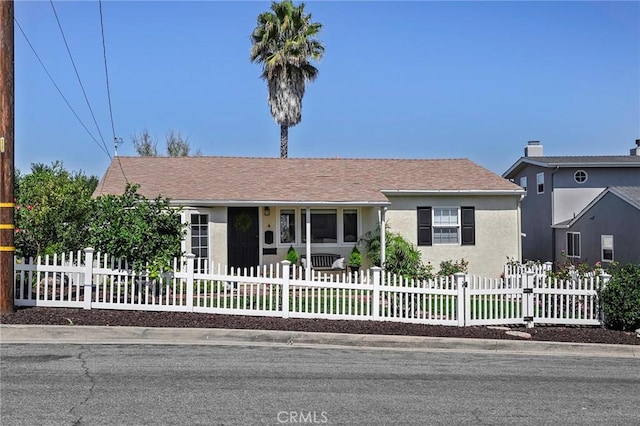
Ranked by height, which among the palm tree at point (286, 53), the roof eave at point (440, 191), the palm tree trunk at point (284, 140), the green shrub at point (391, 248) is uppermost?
the palm tree at point (286, 53)

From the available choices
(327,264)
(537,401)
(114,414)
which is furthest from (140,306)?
(327,264)

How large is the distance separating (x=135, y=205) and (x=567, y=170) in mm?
20724

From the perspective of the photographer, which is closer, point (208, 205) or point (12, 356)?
point (12, 356)

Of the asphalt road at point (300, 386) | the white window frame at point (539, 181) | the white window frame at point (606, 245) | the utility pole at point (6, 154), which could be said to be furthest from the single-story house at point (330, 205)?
the asphalt road at point (300, 386)

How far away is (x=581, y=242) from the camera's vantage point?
86.0 feet

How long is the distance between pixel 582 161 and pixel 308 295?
1996 cm

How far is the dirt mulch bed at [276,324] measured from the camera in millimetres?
10961

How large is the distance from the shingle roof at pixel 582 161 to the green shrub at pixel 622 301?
16.4m

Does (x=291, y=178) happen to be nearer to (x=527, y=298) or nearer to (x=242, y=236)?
(x=242, y=236)

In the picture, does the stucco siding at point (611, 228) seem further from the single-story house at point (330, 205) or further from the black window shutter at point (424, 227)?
the black window shutter at point (424, 227)

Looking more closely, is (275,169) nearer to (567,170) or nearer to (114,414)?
(567,170)

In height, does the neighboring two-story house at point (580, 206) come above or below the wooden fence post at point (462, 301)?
above

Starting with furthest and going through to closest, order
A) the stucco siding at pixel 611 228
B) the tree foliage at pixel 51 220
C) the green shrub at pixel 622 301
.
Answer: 1. the stucco siding at pixel 611 228
2. the tree foliage at pixel 51 220
3. the green shrub at pixel 622 301

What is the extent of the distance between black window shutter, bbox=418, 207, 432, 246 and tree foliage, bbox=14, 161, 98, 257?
10411mm
